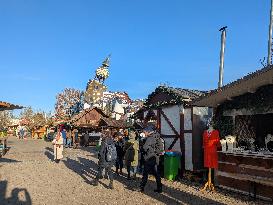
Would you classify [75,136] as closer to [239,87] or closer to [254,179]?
[239,87]

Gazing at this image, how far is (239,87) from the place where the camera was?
933 cm

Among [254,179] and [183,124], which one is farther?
[183,124]

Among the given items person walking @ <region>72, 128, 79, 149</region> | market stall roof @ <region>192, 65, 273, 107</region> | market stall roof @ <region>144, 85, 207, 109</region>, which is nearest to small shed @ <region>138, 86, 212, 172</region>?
market stall roof @ <region>144, 85, 207, 109</region>

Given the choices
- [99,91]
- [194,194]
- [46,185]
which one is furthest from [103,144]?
[99,91]

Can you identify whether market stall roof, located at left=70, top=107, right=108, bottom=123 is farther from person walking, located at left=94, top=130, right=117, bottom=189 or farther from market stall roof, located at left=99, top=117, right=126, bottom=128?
person walking, located at left=94, top=130, right=117, bottom=189

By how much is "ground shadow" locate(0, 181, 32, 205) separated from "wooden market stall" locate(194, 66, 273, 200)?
5723 mm

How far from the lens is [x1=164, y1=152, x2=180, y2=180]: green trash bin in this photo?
11.7m

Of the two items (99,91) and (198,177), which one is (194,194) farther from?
(99,91)

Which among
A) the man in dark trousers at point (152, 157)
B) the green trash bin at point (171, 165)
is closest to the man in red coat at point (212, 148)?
the man in dark trousers at point (152, 157)

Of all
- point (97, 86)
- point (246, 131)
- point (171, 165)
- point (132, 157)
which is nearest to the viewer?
point (246, 131)

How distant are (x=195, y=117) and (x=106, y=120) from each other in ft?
60.4

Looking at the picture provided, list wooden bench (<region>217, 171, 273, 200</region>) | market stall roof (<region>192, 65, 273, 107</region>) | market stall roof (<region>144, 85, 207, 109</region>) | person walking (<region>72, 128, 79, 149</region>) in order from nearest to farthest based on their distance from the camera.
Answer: wooden bench (<region>217, 171, 273, 200</region>) → market stall roof (<region>192, 65, 273, 107</region>) → market stall roof (<region>144, 85, 207, 109</region>) → person walking (<region>72, 128, 79, 149</region>)

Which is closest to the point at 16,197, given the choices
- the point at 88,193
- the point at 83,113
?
the point at 88,193

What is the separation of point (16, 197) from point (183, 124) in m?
A: 6.60
